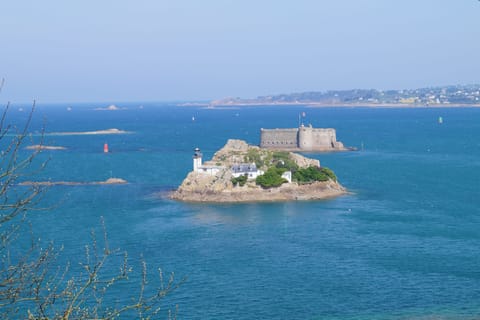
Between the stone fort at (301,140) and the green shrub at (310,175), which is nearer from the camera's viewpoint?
the green shrub at (310,175)

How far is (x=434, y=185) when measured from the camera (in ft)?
145

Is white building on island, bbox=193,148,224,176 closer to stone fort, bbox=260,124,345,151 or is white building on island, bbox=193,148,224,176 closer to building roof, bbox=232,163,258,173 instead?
building roof, bbox=232,163,258,173

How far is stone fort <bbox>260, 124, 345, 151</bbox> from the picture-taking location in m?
66.4

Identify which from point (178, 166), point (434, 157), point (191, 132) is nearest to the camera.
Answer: point (178, 166)

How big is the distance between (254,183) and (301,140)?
87.4 feet

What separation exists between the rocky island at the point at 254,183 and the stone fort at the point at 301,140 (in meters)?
23.6

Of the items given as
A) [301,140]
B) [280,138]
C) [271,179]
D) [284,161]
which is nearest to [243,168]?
[271,179]

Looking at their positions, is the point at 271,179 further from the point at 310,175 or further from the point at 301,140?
the point at 301,140

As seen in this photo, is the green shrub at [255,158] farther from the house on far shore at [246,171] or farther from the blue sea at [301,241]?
the blue sea at [301,241]

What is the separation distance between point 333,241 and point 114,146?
4951 cm

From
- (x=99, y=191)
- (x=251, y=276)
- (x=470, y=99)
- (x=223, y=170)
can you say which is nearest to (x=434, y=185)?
(x=223, y=170)

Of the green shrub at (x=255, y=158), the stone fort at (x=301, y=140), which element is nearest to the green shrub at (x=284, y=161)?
the green shrub at (x=255, y=158)

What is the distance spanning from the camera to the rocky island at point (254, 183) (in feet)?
129

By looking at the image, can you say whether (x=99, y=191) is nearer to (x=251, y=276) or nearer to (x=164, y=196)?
(x=164, y=196)
